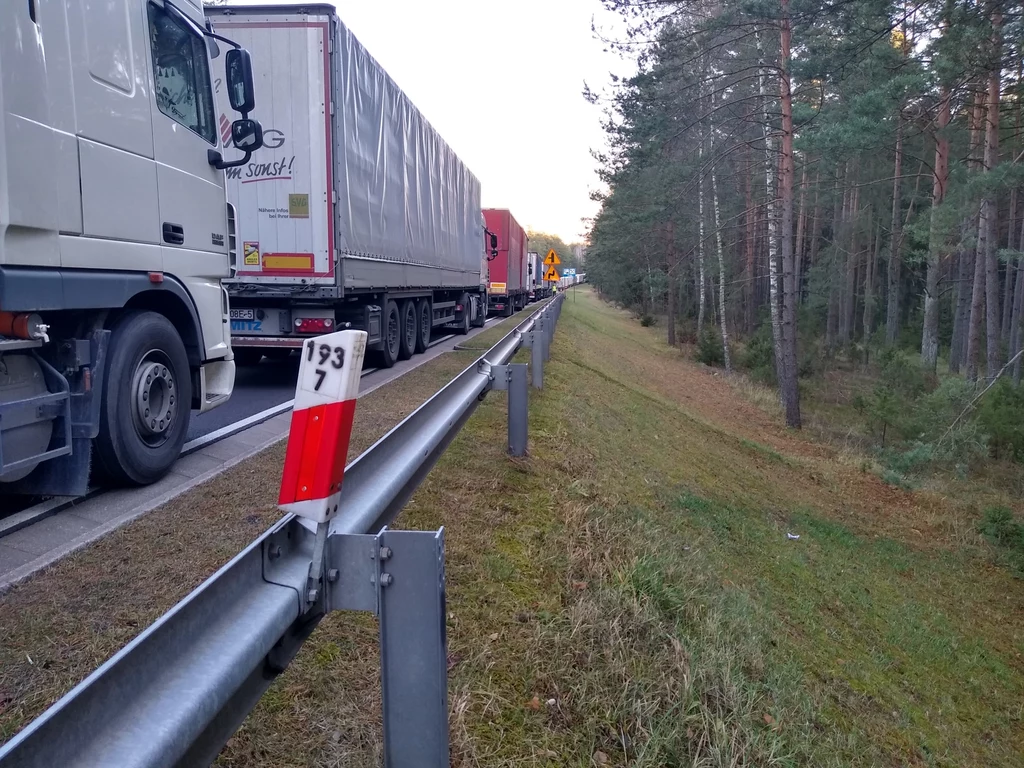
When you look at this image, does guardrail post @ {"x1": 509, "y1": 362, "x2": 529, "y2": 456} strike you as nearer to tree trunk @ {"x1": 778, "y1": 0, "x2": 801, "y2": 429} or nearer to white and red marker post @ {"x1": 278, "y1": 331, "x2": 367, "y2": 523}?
white and red marker post @ {"x1": 278, "y1": 331, "x2": 367, "y2": 523}

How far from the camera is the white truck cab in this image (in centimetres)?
397

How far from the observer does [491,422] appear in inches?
291

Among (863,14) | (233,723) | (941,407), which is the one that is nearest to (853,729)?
(233,723)

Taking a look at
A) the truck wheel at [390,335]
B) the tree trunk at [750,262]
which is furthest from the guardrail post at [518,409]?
the tree trunk at [750,262]

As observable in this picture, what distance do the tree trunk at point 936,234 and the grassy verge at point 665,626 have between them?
28.1 feet

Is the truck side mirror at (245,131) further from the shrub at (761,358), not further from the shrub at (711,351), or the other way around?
the shrub at (711,351)

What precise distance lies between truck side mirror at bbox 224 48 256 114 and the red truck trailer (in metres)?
20.8

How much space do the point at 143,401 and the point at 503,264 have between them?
2464 cm

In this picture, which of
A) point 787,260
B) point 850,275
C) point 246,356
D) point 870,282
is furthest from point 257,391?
point 850,275

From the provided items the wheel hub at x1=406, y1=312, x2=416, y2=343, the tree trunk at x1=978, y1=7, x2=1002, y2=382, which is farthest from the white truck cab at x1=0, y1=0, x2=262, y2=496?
the tree trunk at x1=978, y1=7, x2=1002, y2=382

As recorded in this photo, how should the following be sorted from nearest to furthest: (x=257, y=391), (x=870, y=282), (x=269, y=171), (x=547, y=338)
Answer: (x=257, y=391) → (x=269, y=171) → (x=547, y=338) → (x=870, y=282)

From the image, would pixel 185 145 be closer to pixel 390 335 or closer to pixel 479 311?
pixel 390 335

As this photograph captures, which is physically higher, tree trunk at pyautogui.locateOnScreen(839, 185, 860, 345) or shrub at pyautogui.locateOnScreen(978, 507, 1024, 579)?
tree trunk at pyautogui.locateOnScreen(839, 185, 860, 345)

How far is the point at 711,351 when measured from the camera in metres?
28.3
